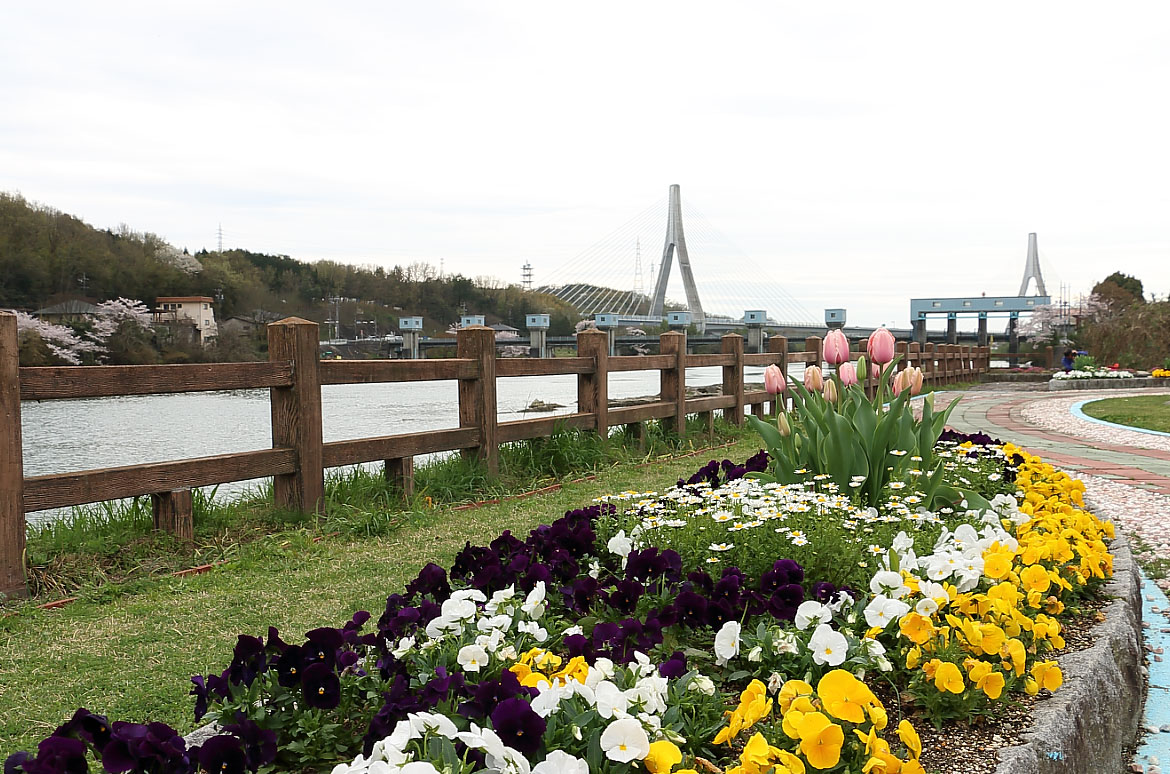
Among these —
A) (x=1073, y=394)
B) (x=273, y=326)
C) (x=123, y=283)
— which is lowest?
(x=1073, y=394)

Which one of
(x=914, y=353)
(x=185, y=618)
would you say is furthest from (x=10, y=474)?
(x=914, y=353)

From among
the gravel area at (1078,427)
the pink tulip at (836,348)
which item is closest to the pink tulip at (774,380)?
the pink tulip at (836,348)

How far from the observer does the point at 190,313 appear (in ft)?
56.1

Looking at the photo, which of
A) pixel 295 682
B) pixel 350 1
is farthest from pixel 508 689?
pixel 350 1

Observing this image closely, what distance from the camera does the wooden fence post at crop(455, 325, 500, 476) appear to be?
489 cm

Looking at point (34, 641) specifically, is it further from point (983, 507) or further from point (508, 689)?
point (983, 507)

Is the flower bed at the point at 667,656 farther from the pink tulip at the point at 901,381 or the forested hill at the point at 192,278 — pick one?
the forested hill at the point at 192,278

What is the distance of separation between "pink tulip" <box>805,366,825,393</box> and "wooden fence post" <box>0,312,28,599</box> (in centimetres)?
307

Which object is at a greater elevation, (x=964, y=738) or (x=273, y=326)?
(x=273, y=326)

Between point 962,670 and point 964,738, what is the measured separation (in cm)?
16

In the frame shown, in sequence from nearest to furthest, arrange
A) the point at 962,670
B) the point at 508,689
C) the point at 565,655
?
the point at 508,689 < the point at 962,670 < the point at 565,655

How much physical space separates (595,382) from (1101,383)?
1703cm

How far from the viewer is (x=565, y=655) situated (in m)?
1.85

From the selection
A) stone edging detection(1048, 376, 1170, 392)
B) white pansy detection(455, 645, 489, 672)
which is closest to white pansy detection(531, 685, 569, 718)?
white pansy detection(455, 645, 489, 672)
